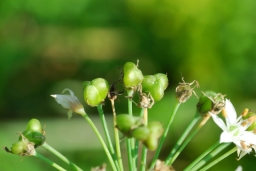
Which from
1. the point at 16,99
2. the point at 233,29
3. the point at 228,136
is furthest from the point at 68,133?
the point at 228,136

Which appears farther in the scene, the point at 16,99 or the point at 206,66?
the point at 16,99

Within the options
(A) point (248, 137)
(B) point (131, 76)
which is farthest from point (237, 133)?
(B) point (131, 76)

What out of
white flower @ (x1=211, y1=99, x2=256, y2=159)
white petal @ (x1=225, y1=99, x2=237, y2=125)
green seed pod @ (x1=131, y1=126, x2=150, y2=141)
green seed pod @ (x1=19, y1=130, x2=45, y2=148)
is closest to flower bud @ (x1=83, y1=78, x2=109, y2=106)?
green seed pod @ (x1=19, y1=130, x2=45, y2=148)

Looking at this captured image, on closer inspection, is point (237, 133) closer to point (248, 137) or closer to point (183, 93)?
point (248, 137)

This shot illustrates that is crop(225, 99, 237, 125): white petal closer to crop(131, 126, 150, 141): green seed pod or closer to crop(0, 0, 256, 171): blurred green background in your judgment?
crop(131, 126, 150, 141): green seed pod

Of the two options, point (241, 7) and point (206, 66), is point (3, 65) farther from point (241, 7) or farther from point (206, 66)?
point (241, 7)
